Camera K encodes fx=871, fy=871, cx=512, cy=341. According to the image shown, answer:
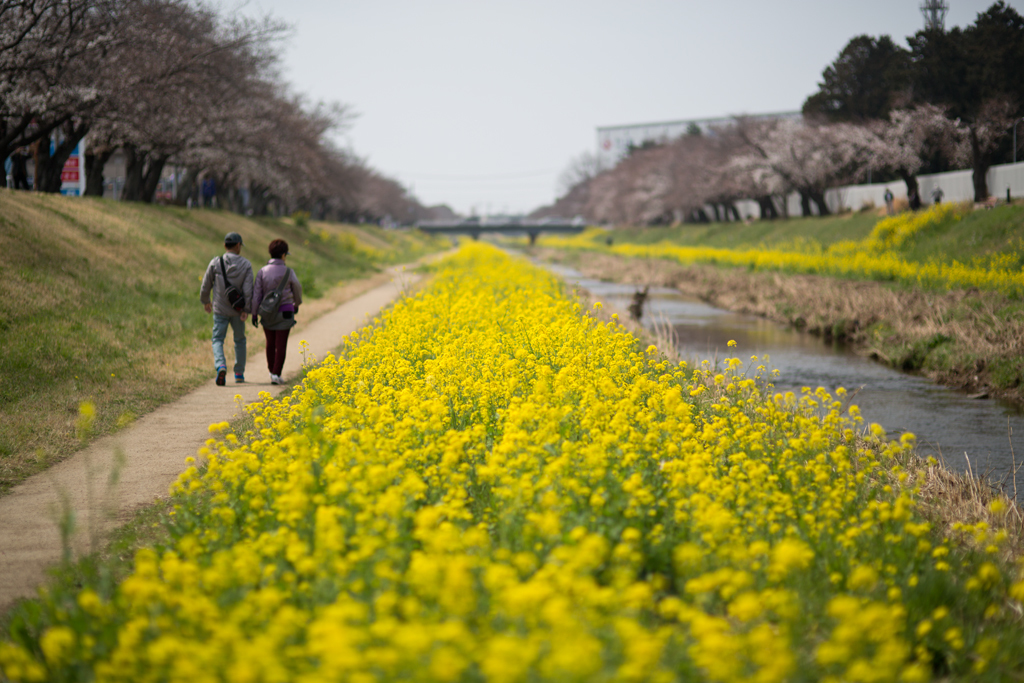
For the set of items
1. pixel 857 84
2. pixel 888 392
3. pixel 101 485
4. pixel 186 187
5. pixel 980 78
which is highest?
pixel 857 84

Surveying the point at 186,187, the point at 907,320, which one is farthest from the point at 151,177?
the point at 907,320

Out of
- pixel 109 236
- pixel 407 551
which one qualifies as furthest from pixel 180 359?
pixel 407 551

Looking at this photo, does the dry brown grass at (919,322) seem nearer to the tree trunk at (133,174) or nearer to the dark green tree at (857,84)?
the tree trunk at (133,174)

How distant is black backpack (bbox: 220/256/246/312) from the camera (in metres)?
11.1

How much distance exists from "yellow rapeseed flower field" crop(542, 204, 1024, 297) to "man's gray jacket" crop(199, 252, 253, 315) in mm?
14935

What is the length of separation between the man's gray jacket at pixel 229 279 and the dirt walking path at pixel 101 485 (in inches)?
41.2

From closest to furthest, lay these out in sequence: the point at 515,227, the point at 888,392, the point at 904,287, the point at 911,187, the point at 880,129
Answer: the point at 888,392 → the point at 904,287 → the point at 911,187 → the point at 880,129 → the point at 515,227

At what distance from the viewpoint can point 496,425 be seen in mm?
7527

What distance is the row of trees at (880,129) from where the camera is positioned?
38.3 m

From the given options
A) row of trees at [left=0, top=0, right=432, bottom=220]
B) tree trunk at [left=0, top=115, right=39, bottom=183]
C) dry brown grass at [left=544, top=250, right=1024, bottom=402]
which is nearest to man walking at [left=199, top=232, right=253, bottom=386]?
row of trees at [left=0, top=0, right=432, bottom=220]

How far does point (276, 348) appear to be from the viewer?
36.8ft

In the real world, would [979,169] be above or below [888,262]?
above

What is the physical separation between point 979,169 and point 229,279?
35.5m

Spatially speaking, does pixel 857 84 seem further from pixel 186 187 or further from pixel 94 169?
pixel 94 169
